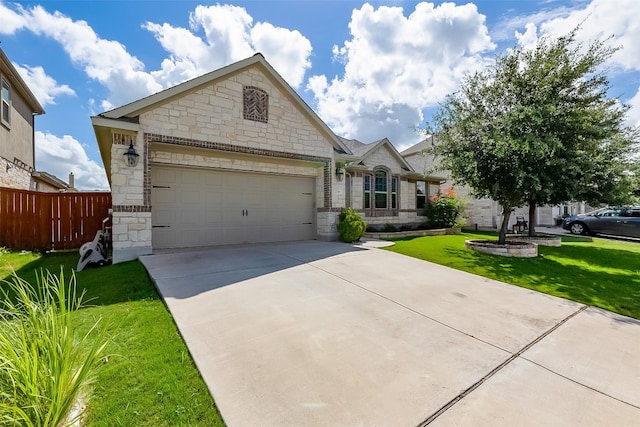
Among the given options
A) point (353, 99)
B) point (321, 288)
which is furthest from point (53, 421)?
point (353, 99)

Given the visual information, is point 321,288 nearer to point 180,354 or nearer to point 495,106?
point 180,354

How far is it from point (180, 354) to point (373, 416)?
1902 millimetres

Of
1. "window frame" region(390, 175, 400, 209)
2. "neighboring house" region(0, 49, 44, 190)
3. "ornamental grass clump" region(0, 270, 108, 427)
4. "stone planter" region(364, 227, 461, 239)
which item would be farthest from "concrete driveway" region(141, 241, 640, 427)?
"neighboring house" region(0, 49, 44, 190)

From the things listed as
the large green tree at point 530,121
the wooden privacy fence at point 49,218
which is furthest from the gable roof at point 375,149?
the wooden privacy fence at point 49,218

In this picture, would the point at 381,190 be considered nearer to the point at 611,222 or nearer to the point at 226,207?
the point at 226,207

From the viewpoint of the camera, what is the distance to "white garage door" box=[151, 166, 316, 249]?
26.8 feet

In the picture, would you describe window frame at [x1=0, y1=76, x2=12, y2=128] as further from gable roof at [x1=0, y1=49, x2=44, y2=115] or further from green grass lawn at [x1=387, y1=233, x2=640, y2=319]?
green grass lawn at [x1=387, y1=233, x2=640, y2=319]

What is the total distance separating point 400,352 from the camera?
111 inches

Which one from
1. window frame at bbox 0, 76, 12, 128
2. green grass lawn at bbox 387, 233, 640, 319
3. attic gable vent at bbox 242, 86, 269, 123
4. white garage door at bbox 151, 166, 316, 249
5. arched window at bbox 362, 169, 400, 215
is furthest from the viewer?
arched window at bbox 362, 169, 400, 215

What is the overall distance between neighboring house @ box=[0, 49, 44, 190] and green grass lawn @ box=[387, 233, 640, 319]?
14484 mm

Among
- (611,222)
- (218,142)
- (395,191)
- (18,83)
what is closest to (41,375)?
(218,142)

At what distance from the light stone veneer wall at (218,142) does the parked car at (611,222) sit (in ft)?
50.3

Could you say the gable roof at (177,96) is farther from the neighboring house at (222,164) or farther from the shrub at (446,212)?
the shrub at (446,212)

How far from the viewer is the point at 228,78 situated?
8242 millimetres
